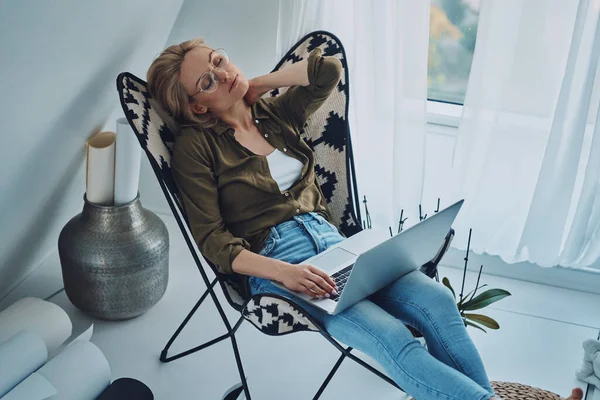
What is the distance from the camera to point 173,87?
6.10 feet

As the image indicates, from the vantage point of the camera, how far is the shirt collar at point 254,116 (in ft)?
6.21

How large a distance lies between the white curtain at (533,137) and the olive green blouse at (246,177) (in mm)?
590

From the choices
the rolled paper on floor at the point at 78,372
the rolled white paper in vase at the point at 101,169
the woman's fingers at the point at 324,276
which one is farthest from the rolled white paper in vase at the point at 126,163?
the woman's fingers at the point at 324,276

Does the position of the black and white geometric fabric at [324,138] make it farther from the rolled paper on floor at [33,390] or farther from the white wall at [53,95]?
the rolled paper on floor at [33,390]

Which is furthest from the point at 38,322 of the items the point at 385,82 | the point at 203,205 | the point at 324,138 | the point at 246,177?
the point at 385,82

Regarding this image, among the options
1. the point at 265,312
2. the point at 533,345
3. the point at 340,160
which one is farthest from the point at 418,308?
the point at 533,345

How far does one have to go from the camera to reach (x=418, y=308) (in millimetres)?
1733

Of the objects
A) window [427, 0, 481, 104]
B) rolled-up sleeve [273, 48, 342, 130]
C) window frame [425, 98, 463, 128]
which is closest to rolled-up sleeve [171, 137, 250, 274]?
rolled-up sleeve [273, 48, 342, 130]

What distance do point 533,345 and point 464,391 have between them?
0.94 meters

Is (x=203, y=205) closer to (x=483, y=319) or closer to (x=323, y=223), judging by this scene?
(x=323, y=223)

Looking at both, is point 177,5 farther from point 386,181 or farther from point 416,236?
point 416,236

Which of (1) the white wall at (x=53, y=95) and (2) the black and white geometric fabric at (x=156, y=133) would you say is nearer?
(1) the white wall at (x=53, y=95)

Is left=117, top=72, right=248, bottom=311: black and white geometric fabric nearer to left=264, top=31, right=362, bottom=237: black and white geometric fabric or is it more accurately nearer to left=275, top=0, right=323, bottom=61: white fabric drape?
left=264, top=31, right=362, bottom=237: black and white geometric fabric

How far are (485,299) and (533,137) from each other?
622mm
